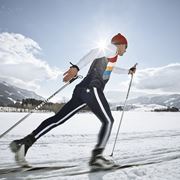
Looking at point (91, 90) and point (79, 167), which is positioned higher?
point (91, 90)

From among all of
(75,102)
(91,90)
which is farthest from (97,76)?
(75,102)

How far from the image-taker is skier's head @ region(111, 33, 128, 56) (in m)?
4.70

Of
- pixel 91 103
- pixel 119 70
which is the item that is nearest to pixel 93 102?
pixel 91 103

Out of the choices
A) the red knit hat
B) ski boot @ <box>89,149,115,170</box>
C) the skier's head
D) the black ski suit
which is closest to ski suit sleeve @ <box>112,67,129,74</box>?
the skier's head

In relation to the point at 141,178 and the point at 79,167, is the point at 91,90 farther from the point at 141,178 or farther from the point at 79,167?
the point at 141,178

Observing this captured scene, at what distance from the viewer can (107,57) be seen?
14.8 feet

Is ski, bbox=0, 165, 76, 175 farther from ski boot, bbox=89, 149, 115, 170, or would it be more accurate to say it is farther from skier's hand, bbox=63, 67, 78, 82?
skier's hand, bbox=63, 67, 78, 82

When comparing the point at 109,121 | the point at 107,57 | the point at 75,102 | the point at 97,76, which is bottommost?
the point at 109,121

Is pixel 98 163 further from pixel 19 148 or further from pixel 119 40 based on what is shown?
pixel 119 40

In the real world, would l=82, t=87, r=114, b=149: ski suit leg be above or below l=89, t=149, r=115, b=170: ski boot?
above

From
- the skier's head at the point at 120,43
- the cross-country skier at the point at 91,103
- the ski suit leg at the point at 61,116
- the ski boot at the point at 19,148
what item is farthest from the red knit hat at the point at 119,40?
the ski boot at the point at 19,148

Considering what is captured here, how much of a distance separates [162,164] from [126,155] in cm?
102

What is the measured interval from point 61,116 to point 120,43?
1.86m

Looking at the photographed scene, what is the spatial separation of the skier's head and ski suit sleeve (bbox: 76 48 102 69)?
1.61ft
